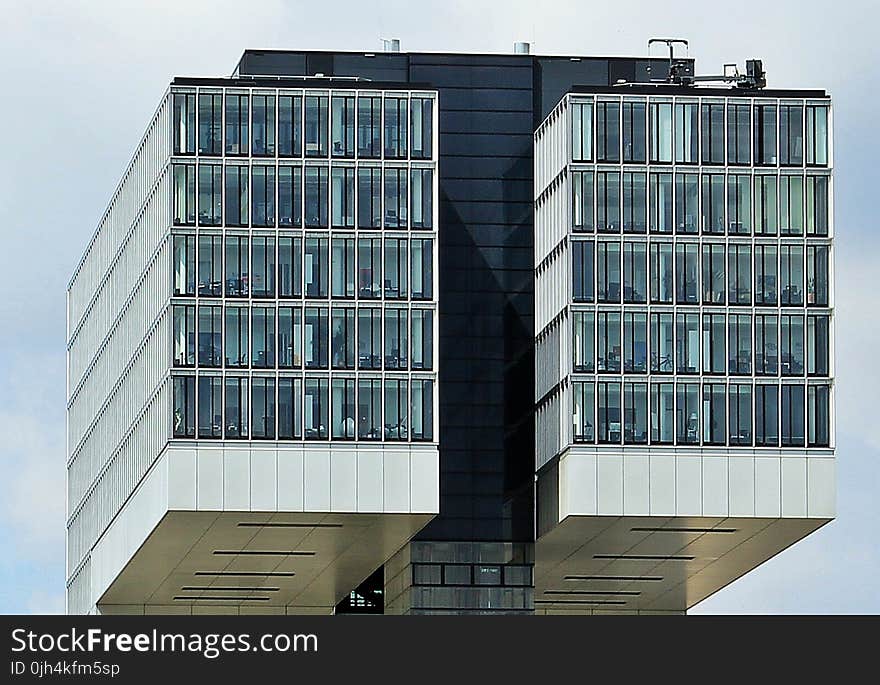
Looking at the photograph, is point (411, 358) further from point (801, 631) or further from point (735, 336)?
point (801, 631)

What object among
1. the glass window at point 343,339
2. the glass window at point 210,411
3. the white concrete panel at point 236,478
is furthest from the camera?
the glass window at point 343,339

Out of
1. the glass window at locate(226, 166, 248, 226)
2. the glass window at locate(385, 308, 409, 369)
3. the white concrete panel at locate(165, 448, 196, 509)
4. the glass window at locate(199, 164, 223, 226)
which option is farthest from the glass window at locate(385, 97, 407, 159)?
the white concrete panel at locate(165, 448, 196, 509)

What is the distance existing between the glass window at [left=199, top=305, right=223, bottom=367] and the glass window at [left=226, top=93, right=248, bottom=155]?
271 inches

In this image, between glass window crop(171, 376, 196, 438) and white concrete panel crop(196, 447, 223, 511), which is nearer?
white concrete panel crop(196, 447, 223, 511)

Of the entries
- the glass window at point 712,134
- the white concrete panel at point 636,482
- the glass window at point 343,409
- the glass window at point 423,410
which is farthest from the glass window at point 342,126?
the white concrete panel at point 636,482

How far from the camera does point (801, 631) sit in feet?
189

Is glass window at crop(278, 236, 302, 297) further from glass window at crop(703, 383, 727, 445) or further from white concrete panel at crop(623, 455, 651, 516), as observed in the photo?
glass window at crop(703, 383, 727, 445)

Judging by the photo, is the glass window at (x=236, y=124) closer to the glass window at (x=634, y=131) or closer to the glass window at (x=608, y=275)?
the glass window at (x=608, y=275)

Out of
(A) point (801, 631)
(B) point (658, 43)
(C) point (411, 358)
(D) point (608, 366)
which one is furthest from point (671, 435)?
(A) point (801, 631)

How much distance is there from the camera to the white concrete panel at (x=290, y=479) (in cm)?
11738

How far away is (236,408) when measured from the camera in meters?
118

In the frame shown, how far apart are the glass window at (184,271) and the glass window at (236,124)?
14.4 ft

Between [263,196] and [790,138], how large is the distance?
22203 millimetres

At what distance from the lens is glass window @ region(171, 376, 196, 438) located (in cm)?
11706
